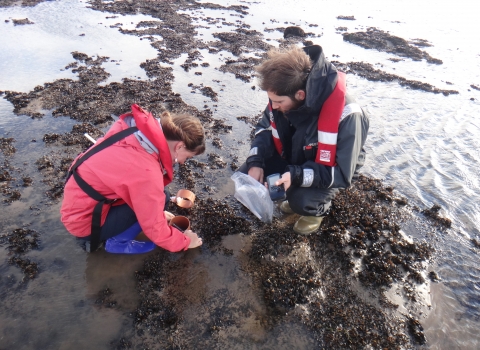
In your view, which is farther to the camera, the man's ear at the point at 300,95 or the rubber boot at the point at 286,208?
the rubber boot at the point at 286,208

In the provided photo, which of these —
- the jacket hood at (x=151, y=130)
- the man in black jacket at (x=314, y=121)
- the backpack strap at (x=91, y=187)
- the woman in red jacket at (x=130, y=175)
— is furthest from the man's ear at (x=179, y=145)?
the man in black jacket at (x=314, y=121)

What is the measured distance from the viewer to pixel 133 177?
2484 millimetres

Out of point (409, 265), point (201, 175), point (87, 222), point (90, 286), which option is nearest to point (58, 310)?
point (90, 286)

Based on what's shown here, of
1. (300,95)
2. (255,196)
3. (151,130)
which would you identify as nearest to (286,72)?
(300,95)

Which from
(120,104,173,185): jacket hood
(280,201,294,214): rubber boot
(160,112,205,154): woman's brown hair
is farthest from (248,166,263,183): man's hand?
(120,104,173,185): jacket hood

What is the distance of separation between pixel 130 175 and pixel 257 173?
5.32 feet

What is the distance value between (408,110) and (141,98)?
5991 mm

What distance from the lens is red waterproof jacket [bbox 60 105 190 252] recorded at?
8.18 ft

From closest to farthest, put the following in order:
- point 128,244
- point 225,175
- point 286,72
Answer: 1. point 286,72
2. point 128,244
3. point 225,175

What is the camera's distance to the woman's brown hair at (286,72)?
9.32 ft

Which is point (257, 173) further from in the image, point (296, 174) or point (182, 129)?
point (182, 129)

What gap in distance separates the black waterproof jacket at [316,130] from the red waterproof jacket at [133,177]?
1386 mm

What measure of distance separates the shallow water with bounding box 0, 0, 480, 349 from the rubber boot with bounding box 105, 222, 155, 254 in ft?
0.32

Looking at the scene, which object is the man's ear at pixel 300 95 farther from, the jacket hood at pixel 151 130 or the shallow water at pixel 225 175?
the shallow water at pixel 225 175
